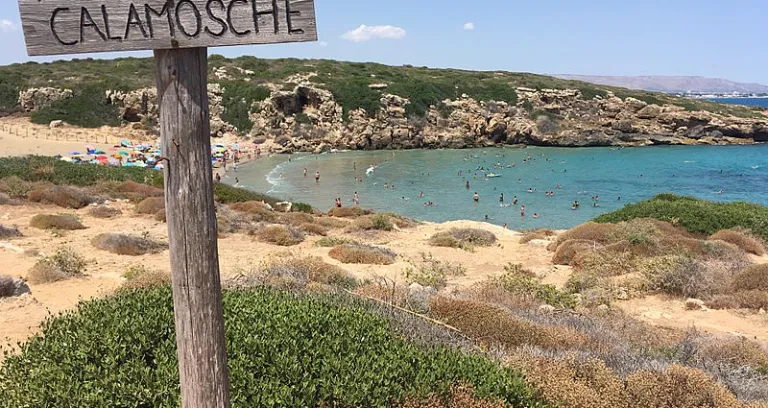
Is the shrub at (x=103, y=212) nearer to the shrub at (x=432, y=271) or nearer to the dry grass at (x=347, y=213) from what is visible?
the shrub at (x=432, y=271)

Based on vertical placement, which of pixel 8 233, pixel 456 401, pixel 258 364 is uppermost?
pixel 258 364

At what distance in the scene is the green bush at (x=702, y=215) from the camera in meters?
17.7

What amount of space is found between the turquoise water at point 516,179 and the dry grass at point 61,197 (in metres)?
17.7

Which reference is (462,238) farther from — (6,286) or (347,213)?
(6,286)

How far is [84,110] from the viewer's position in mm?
56188

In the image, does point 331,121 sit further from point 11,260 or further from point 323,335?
point 323,335

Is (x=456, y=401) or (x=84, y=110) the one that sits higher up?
(x=84, y=110)

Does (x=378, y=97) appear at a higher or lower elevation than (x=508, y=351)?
higher

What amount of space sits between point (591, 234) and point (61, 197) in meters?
16.9

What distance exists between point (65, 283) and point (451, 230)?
12756 mm

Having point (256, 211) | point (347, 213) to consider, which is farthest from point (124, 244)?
point (347, 213)

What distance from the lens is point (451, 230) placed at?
61.8 ft

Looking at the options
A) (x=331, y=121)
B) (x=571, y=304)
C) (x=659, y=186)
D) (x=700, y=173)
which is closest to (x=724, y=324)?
(x=571, y=304)

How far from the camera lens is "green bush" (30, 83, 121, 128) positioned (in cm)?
5425
